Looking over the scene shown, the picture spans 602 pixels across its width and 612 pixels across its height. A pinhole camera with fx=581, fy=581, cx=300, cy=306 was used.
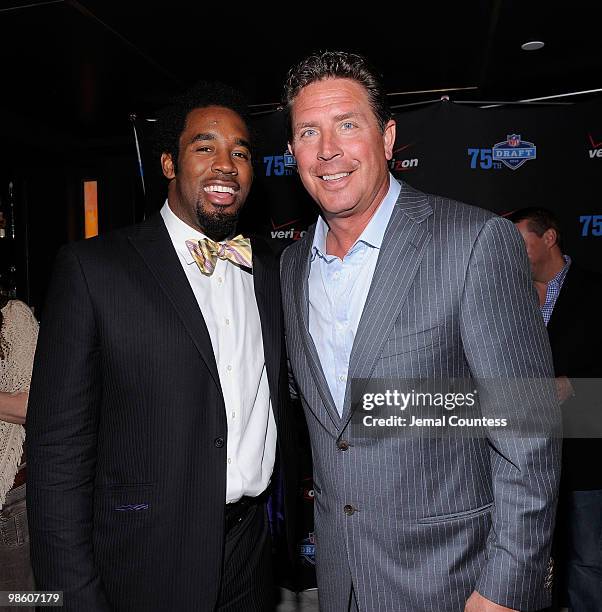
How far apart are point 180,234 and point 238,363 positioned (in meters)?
0.47

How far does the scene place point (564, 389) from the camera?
3047mm

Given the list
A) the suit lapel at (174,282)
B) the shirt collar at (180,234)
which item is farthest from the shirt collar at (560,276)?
the suit lapel at (174,282)

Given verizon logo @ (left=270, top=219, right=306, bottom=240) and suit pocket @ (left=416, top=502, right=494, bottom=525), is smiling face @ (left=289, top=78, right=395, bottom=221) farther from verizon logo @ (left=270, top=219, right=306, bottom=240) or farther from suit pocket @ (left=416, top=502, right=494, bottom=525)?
verizon logo @ (left=270, top=219, right=306, bottom=240)

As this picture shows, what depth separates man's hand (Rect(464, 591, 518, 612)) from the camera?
139cm

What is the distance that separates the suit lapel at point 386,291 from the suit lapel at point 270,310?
358mm

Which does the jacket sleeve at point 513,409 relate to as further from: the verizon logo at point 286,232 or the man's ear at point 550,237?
the verizon logo at point 286,232

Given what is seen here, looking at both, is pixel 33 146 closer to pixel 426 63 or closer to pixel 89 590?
pixel 426 63

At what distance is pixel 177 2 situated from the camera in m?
4.00

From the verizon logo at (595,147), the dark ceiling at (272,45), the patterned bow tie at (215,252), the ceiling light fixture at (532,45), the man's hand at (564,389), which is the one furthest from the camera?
the ceiling light fixture at (532,45)

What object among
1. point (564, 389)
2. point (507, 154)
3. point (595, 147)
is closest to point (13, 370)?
point (564, 389)

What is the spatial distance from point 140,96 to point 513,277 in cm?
570

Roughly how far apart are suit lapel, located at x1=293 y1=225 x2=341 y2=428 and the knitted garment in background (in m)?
1.14

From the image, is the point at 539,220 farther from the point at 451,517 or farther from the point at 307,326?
the point at 451,517

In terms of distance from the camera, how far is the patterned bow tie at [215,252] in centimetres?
183
